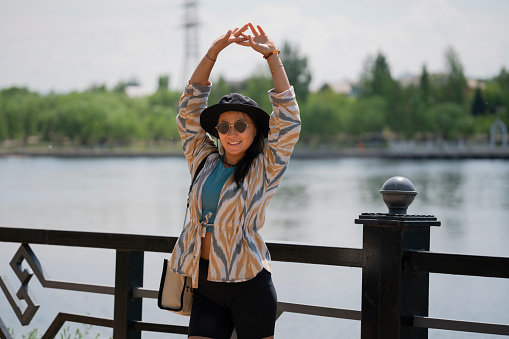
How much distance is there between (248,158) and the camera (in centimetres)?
206

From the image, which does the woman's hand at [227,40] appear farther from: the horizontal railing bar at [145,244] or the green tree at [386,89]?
the green tree at [386,89]

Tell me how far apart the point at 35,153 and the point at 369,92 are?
133 ft

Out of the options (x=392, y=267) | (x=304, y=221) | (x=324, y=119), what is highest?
(x=324, y=119)

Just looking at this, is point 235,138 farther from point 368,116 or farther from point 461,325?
point 368,116

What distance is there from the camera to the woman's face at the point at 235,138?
206 cm

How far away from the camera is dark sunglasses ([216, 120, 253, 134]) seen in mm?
2041

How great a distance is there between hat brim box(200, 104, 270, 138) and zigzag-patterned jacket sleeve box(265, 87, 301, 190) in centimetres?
5

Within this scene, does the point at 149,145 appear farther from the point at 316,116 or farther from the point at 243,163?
the point at 243,163

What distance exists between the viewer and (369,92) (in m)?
83.5

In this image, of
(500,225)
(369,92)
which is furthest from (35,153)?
(500,225)

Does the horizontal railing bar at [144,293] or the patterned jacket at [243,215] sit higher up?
the patterned jacket at [243,215]

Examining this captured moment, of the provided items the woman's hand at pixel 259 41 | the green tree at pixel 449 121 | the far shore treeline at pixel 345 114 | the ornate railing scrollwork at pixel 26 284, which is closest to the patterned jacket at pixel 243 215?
the woman's hand at pixel 259 41

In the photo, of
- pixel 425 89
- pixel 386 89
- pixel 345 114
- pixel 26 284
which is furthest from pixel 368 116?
pixel 26 284

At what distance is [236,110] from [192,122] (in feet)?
0.61
